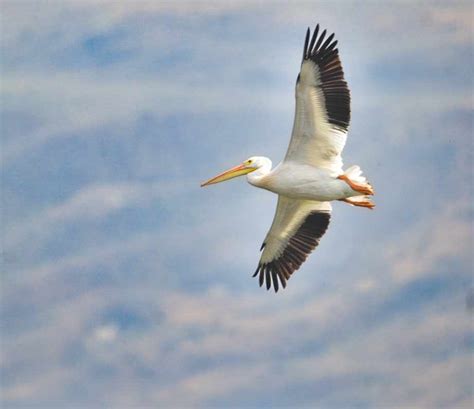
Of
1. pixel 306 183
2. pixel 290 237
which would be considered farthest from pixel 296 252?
pixel 306 183

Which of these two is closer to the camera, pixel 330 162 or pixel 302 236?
pixel 330 162

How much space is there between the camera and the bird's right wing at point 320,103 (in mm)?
19266

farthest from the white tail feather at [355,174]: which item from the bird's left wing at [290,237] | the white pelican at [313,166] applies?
the bird's left wing at [290,237]

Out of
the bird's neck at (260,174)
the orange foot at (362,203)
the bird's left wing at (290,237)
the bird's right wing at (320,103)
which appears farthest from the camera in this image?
the bird's left wing at (290,237)

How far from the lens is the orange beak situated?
2092cm

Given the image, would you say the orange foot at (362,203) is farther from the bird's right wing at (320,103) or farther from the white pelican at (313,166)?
the bird's right wing at (320,103)

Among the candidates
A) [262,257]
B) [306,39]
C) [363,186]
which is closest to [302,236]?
[262,257]

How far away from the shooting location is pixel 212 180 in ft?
70.3

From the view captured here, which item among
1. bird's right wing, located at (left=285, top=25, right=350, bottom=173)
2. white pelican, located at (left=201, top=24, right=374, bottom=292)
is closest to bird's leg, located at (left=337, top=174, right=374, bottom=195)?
white pelican, located at (left=201, top=24, right=374, bottom=292)

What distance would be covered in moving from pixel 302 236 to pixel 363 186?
224 cm

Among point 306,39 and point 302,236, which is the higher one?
point 306,39

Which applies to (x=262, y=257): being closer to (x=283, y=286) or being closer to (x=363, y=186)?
Result: (x=283, y=286)

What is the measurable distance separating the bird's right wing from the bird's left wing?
1.60 m

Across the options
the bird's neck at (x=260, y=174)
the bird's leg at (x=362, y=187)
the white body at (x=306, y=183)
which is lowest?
the bird's leg at (x=362, y=187)
